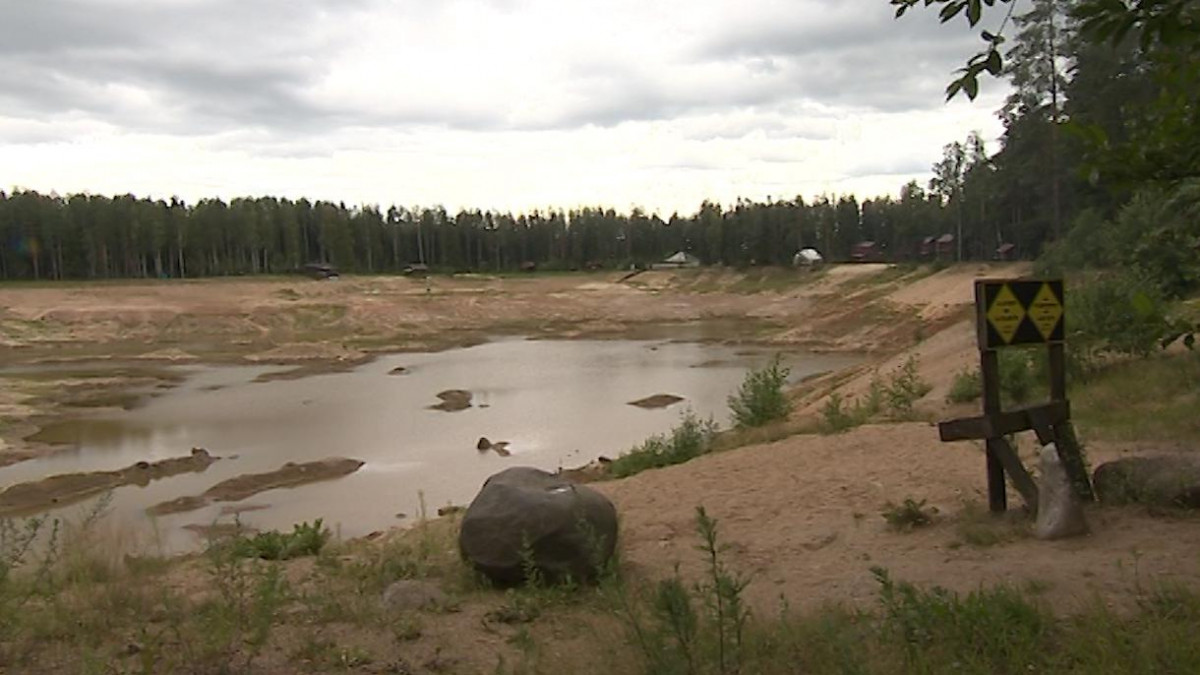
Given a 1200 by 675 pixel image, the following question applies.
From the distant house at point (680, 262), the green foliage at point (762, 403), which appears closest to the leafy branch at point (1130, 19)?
the green foliage at point (762, 403)

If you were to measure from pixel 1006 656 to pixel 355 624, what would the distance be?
12.9ft

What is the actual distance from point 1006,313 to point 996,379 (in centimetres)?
56

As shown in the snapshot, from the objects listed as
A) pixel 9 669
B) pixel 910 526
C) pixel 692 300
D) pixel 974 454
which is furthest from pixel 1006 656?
pixel 692 300

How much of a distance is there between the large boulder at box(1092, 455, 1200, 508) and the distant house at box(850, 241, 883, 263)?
290 feet

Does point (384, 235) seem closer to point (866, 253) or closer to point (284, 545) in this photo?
point (866, 253)

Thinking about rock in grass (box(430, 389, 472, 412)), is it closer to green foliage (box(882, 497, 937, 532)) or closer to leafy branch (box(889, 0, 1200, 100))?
green foliage (box(882, 497, 937, 532))

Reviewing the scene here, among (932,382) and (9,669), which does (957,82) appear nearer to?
(9,669)

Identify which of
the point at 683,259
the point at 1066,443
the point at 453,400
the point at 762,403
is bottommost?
the point at 453,400

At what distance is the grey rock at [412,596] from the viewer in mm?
6460

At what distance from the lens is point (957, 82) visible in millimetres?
3172

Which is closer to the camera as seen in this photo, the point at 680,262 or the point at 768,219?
the point at 768,219

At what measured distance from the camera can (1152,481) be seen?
276 inches

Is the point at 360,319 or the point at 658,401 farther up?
the point at 360,319

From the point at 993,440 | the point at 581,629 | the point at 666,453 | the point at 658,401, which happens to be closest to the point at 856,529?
the point at 993,440
